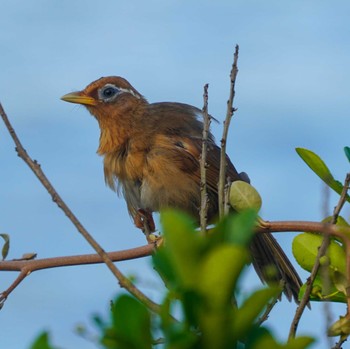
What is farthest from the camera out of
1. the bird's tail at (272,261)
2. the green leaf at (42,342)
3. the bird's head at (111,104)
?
the bird's head at (111,104)

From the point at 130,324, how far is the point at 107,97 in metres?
6.48

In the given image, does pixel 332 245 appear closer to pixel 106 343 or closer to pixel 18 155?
pixel 18 155

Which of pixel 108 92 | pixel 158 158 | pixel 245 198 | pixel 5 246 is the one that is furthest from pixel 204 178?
pixel 108 92

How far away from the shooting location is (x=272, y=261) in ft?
19.0

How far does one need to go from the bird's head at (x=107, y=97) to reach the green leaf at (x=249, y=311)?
6321 mm

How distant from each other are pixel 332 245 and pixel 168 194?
411 centimetres

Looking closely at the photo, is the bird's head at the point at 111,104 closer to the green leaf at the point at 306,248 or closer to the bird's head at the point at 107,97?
the bird's head at the point at 107,97

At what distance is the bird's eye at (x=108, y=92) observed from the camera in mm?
7426

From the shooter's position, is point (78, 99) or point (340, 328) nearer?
point (340, 328)

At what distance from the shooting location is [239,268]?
3.38 ft

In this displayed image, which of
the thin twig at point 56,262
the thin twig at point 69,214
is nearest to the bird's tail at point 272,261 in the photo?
the thin twig at point 56,262

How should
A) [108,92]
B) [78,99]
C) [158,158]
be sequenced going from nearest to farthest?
[158,158] < [78,99] < [108,92]

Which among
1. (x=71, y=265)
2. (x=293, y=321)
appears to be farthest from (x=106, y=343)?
(x=71, y=265)

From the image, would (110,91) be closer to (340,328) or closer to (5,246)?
(5,246)
